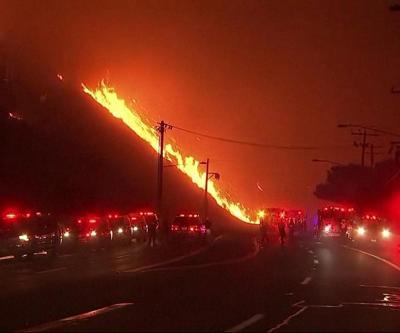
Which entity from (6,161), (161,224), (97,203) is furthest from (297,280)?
(97,203)

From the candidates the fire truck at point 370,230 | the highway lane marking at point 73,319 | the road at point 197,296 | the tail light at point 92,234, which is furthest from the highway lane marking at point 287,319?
the fire truck at point 370,230

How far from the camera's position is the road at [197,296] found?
1453 centimetres

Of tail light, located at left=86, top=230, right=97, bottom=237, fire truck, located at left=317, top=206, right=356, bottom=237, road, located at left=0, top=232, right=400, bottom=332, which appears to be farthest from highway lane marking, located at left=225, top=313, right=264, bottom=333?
fire truck, located at left=317, top=206, right=356, bottom=237

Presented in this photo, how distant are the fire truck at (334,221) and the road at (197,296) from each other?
4030 centimetres

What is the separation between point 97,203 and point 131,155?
4205 cm

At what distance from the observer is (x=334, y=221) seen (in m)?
75.9

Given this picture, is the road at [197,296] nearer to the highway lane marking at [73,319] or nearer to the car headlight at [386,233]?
the highway lane marking at [73,319]

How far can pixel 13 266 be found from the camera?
3038 centimetres

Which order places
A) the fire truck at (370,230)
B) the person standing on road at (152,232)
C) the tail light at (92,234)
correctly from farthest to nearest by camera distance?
the fire truck at (370,230) < the person standing on road at (152,232) < the tail light at (92,234)

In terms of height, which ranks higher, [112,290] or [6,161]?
[6,161]

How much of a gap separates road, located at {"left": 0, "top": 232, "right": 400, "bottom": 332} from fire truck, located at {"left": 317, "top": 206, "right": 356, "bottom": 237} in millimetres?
40301

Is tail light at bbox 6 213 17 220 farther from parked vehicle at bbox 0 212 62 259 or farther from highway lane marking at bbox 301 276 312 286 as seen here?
highway lane marking at bbox 301 276 312 286

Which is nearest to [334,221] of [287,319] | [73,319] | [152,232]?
[152,232]

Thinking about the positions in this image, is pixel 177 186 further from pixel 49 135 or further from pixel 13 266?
pixel 13 266
